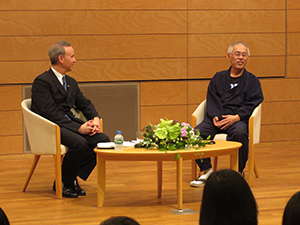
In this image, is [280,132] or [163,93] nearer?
[163,93]

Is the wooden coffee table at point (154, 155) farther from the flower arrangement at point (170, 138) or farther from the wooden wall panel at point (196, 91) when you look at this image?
the wooden wall panel at point (196, 91)

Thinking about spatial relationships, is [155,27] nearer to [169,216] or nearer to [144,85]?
[144,85]

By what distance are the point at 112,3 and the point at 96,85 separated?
1117mm

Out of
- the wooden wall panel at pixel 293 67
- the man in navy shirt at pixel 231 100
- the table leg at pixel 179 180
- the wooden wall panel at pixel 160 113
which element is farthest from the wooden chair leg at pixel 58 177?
the wooden wall panel at pixel 293 67

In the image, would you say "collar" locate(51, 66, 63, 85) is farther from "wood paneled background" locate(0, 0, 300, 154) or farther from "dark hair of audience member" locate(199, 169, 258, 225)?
"dark hair of audience member" locate(199, 169, 258, 225)

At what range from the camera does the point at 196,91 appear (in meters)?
6.65

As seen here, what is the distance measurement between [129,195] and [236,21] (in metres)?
3.50

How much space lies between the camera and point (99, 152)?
3.72m

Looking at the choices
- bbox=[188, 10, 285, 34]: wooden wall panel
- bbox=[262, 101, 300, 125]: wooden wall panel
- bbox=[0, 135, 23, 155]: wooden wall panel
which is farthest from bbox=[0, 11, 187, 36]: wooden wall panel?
bbox=[262, 101, 300, 125]: wooden wall panel

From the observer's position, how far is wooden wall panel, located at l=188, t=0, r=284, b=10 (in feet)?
21.5

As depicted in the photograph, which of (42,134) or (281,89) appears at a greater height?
(281,89)

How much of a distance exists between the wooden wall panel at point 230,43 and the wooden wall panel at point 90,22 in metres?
0.28

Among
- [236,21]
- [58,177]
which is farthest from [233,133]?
[236,21]

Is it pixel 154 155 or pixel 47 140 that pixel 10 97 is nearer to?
pixel 47 140
